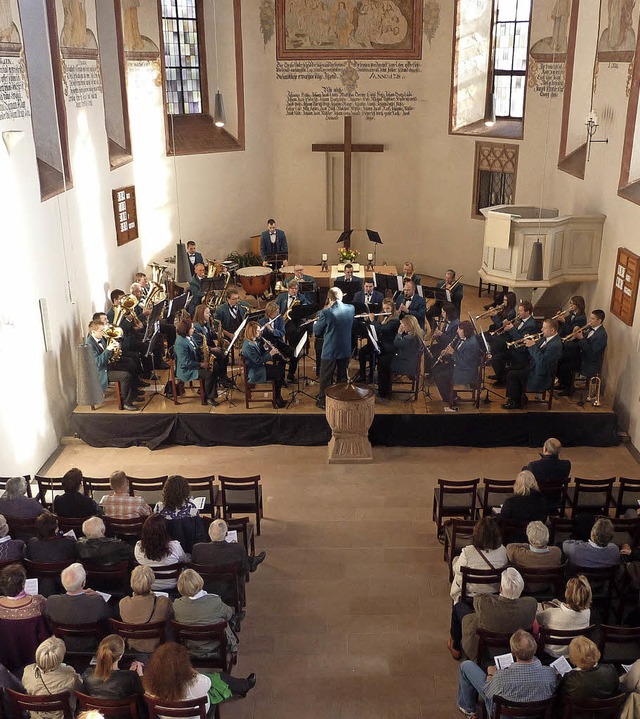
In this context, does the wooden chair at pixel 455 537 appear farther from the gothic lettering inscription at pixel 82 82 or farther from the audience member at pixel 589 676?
the gothic lettering inscription at pixel 82 82

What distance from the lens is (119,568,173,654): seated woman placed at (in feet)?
21.1

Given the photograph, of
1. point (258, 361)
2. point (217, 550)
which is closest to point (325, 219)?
point (258, 361)

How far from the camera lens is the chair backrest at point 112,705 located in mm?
5609

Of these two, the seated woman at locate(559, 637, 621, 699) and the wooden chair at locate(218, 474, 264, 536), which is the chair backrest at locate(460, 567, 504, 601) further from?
the wooden chair at locate(218, 474, 264, 536)

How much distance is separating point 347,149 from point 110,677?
1495 centimetres

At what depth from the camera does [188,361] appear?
11.9 meters

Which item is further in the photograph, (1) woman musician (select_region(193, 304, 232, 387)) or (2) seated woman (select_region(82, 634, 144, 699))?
(1) woman musician (select_region(193, 304, 232, 387))

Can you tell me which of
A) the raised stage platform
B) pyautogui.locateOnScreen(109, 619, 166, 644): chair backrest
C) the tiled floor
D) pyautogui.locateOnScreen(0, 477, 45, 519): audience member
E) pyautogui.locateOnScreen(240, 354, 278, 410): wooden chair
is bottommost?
the tiled floor

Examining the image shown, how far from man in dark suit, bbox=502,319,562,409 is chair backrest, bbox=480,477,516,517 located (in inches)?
105

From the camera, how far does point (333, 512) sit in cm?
1005

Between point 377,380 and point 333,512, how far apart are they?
3.35 m

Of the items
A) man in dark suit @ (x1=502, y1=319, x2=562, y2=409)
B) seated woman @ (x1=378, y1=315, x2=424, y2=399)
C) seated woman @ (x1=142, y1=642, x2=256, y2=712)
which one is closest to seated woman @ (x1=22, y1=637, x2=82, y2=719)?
seated woman @ (x1=142, y1=642, x2=256, y2=712)

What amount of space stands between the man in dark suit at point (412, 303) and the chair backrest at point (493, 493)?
4618 mm

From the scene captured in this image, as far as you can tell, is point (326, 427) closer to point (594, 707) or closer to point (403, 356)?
point (403, 356)
